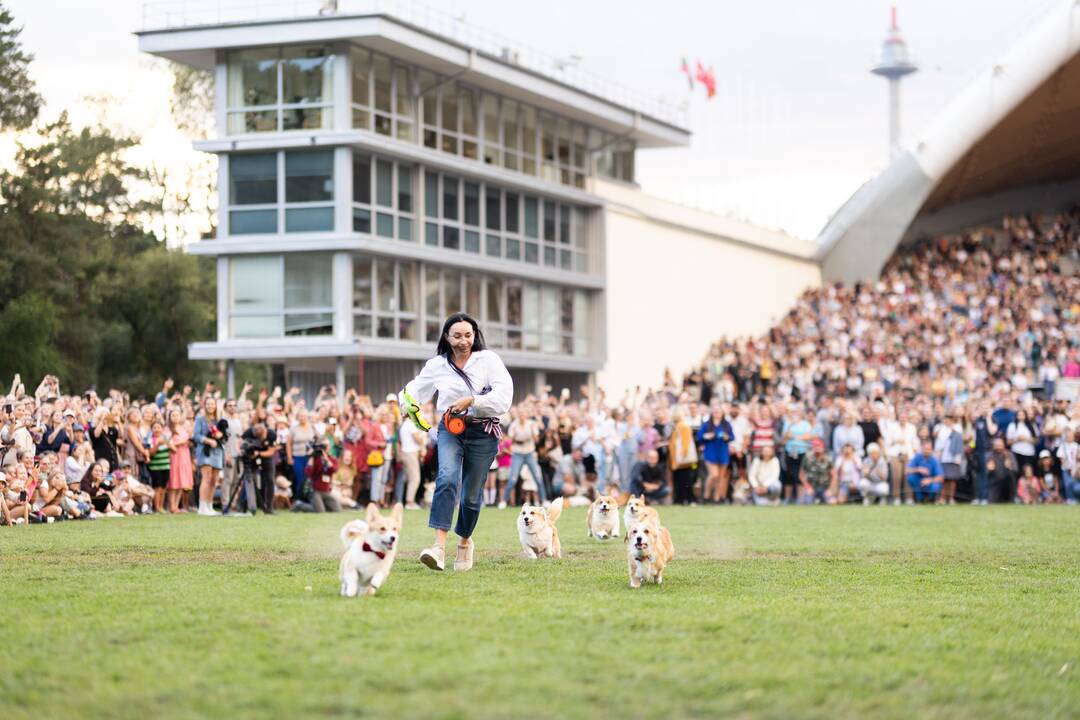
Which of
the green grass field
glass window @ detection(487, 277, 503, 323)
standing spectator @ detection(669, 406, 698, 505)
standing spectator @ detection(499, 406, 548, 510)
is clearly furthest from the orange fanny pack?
glass window @ detection(487, 277, 503, 323)

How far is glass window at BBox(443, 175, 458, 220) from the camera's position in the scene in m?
41.3

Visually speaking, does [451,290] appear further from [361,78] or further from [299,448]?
[299,448]

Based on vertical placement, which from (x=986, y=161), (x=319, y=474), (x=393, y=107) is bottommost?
(x=319, y=474)

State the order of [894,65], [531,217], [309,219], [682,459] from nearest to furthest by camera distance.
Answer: [682,459], [309,219], [531,217], [894,65]

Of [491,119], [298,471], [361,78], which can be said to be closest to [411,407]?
[298,471]

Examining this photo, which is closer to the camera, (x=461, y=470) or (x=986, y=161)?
(x=461, y=470)

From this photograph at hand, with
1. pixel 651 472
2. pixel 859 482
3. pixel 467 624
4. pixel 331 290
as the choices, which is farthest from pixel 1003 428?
pixel 467 624

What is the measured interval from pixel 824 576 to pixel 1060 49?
37927 mm

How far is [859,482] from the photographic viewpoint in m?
27.6

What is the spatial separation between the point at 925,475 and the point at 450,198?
713 inches

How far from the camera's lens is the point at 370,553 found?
931 centimetres

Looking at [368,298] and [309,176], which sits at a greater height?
[309,176]

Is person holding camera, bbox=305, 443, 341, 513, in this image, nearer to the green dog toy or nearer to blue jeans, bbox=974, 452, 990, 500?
blue jeans, bbox=974, 452, 990, 500

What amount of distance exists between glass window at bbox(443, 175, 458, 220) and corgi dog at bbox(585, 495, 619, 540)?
84.4 ft
